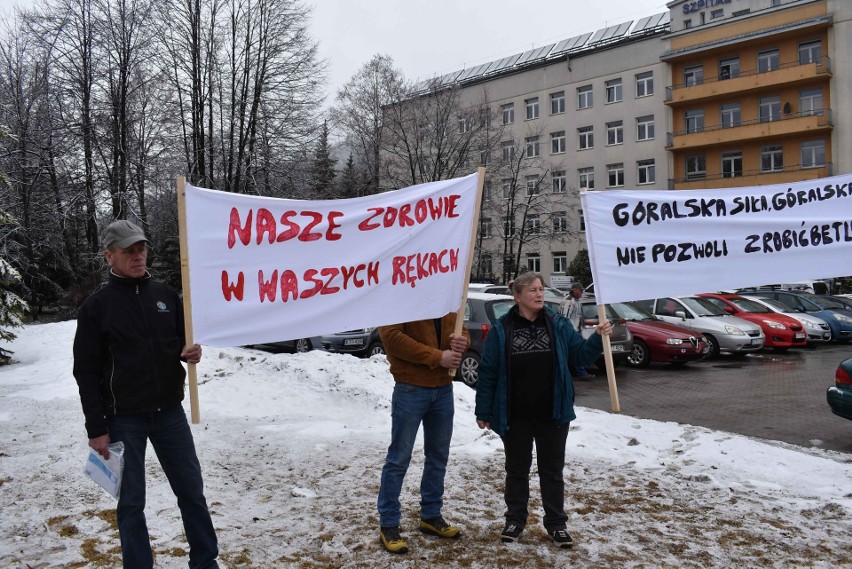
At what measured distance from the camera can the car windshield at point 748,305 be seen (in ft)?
67.1

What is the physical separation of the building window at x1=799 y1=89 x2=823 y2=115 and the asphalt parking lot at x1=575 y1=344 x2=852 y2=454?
3070 centimetres

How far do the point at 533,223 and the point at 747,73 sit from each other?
16.8 m

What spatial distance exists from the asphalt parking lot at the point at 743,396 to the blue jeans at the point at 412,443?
221 inches

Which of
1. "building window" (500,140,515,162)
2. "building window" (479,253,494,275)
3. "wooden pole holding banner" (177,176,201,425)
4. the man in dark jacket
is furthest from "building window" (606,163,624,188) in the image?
the man in dark jacket

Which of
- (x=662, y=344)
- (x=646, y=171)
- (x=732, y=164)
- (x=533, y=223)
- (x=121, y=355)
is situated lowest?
(x=662, y=344)

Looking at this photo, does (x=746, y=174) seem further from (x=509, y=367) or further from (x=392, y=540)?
(x=392, y=540)

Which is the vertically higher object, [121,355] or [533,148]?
[533,148]

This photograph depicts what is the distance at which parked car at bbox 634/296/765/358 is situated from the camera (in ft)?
57.3

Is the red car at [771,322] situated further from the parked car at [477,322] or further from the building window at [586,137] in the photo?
the building window at [586,137]

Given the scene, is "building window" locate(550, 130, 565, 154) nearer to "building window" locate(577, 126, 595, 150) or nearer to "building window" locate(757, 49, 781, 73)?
"building window" locate(577, 126, 595, 150)

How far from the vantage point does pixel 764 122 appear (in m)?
44.3

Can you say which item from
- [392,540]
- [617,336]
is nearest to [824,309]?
[617,336]

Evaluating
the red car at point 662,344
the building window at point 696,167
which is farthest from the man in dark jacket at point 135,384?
the building window at point 696,167

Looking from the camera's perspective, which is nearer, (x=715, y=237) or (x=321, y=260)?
(x=321, y=260)
